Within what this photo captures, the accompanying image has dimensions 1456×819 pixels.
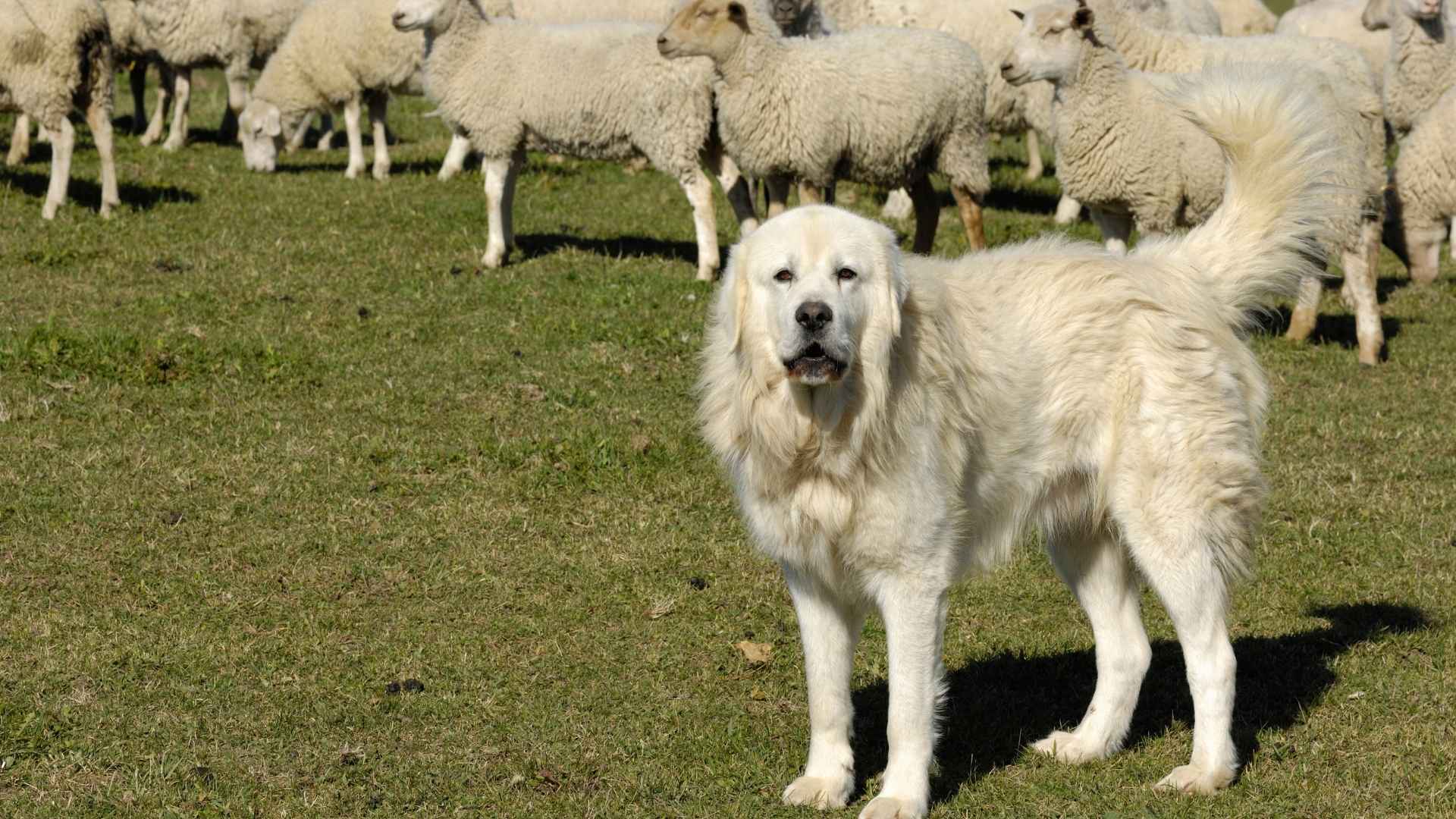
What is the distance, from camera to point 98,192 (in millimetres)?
13203

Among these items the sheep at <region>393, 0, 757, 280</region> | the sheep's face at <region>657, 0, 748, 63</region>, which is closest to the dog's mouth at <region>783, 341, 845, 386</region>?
the sheep at <region>393, 0, 757, 280</region>

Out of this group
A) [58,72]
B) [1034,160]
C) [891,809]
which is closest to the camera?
[891,809]

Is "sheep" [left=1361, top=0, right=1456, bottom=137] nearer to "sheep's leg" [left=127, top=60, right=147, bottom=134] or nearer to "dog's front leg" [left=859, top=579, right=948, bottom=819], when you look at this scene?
"dog's front leg" [left=859, top=579, right=948, bottom=819]

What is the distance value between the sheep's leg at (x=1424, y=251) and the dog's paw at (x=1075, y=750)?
7742 mm

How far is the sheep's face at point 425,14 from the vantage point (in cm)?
1167

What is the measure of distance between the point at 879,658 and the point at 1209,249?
6.01 feet

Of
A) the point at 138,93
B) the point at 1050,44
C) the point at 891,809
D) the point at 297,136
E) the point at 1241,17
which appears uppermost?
the point at 1050,44

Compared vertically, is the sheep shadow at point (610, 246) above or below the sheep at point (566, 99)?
below

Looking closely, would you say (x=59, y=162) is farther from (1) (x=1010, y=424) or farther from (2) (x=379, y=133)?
(1) (x=1010, y=424)

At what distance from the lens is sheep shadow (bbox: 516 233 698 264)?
11.8 metres

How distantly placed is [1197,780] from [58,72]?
10.2 metres

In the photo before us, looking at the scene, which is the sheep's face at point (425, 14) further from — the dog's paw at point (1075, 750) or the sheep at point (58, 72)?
the dog's paw at point (1075, 750)

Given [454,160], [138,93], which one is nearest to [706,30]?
[454,160]

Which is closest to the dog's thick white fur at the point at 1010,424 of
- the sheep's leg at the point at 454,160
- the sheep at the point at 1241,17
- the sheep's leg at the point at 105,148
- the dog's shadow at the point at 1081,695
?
the dog's shadow at the point at 1081,695
